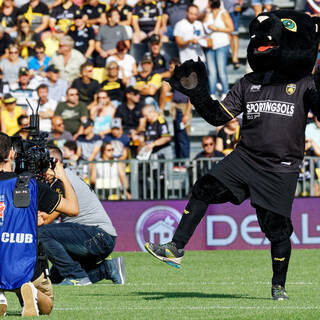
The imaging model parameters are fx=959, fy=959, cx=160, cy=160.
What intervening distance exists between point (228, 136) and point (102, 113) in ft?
9.45

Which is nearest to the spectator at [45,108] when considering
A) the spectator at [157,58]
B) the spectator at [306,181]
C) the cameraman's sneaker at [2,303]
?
the spectator at [157,58]

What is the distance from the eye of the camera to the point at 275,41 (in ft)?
27.1

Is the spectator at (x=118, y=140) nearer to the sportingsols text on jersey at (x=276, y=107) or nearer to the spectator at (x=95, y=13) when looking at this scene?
the spectator at (x=95, y=13)

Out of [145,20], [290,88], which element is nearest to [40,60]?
[145,20]

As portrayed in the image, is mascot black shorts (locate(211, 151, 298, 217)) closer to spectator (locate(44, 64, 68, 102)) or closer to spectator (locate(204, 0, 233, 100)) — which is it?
spectator (locate(204, 0, 233, 100))

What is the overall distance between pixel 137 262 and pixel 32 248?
21.6ft

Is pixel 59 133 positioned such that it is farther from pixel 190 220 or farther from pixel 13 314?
pixel 13 314

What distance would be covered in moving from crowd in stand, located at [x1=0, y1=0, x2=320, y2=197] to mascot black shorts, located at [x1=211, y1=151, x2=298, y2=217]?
296 inches

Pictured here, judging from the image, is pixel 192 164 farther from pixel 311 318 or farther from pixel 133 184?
pixel 311 318

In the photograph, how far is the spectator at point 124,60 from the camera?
18.8 meters

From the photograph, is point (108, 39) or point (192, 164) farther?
point (108, 39)

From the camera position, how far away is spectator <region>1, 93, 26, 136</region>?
17.8 meters

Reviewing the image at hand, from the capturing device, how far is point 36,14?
20.8m

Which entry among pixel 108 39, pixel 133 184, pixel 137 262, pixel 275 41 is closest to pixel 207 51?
pixel 108 39
